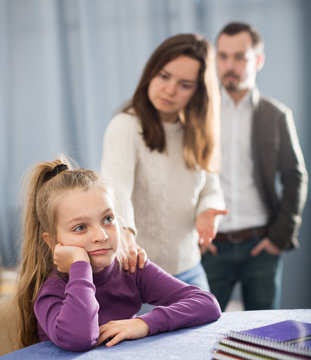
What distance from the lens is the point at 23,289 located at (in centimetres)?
132

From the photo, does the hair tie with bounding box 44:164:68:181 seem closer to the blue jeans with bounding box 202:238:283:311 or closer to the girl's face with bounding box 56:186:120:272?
the girl's face with bounding box 56:186:120:272

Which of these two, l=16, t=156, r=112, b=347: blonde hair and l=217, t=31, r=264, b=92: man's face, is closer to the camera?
l=16, t=156, r=112, b=347: blonde hair

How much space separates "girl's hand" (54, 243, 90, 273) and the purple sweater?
0.02 meters

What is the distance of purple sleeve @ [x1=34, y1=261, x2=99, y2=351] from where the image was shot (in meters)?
1.09

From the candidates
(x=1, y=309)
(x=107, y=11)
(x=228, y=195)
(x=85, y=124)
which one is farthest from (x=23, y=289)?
(x=107, y=11)

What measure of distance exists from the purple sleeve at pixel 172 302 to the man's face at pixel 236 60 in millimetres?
1348

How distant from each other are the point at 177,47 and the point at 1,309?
0.97 m

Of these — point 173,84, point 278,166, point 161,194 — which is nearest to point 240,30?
point 278,166

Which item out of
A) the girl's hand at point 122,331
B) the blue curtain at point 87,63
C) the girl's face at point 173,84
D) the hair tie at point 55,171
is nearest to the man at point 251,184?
the blue curtain at point 87,63

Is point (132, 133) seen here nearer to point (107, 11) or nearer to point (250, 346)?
point (250, 346)

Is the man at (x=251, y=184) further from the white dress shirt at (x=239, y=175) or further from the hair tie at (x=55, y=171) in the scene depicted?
the hair tie at (x=55, y=171)

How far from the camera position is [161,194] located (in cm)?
177

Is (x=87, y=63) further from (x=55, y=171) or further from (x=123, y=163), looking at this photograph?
(x=55, y=171)

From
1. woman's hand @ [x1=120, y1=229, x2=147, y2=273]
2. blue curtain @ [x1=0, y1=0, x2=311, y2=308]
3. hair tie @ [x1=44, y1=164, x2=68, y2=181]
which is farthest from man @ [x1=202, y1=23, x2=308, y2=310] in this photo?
hair tie @ [x1=44, y1=164, x2=68, y2=181]
